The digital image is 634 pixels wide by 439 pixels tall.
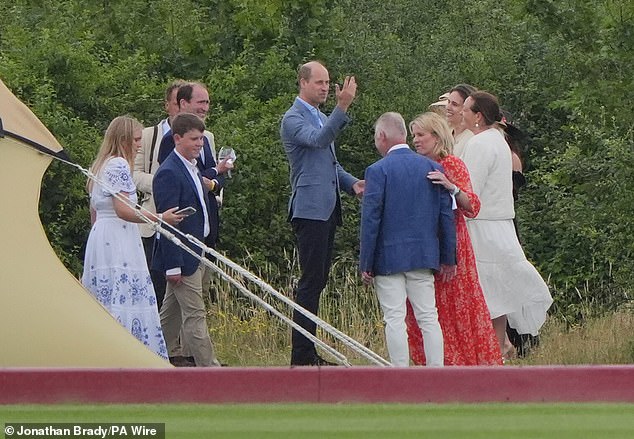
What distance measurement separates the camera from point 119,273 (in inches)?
406

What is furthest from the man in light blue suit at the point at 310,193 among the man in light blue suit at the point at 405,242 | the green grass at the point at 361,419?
the green grass at the point at 361,419

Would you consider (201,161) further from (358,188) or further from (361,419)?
(361,419)

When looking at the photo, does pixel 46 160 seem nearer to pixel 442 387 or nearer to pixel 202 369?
pixel 202 369

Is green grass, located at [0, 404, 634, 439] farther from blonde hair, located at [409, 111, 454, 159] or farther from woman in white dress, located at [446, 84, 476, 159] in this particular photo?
woman in white dress, located at [446, 84, 476, 159]

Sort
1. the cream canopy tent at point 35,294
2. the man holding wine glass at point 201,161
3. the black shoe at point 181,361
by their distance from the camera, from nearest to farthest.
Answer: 1. the cream canopy tent at point 35,294
2. the black shoe at point 181,361
3. the man holding wine glass at point 201,161

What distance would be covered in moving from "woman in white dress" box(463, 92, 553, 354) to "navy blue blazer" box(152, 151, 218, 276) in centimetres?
193

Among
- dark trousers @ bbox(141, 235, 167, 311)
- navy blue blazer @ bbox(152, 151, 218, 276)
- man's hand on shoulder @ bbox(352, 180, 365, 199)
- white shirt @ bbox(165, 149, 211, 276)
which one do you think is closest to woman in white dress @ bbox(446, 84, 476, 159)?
man's hand on shoulder @ bbox(352, 180, 365, 199)

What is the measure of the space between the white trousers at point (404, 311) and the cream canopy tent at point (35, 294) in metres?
1.49

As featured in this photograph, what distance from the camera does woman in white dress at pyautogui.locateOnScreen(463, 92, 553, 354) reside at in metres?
10.6

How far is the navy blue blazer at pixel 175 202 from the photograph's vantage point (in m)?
10.4

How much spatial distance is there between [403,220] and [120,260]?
6.51 ft

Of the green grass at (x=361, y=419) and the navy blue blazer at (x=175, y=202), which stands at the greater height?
the navy blue blazer at (x=175, y=202)

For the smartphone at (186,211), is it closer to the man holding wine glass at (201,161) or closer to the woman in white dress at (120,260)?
the woman in white dress at (120,260)

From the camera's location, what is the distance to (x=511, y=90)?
19.3 m
